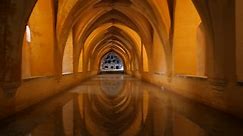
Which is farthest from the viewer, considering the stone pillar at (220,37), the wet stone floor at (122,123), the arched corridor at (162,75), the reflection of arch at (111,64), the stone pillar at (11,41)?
the reflection of arch at (111,64)

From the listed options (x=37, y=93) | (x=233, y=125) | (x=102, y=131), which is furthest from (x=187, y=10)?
(x=102, y=131)

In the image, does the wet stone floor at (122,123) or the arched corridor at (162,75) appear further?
the arched corridor at (162,75)

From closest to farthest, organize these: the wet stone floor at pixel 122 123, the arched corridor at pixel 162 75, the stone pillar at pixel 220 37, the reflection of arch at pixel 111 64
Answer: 1. the wet stone floor at pixel 122 123
2. the arched corridor at pixel 162 75
3. the stone pillar at pixel 220 37
4. the reflection of arch at pixel 111 64

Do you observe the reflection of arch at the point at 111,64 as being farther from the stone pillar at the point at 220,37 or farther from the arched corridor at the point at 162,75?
the stone pillar at the point at 220,37

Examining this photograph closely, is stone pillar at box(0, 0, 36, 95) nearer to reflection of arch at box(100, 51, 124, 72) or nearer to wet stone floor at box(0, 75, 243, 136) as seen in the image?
wet stone floor at box(0, 75, 243, 136)

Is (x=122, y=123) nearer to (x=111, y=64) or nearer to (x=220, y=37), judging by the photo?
(x=220, y=37)

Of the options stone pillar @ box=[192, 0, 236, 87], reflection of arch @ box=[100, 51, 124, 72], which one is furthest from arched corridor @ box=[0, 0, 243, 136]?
reflection of arch @ box=[100, 51, 124, 72]

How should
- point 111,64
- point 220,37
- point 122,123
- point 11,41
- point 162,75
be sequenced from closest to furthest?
point 122,123, point 11,41, point 220,37, point 162,75, point 111,64

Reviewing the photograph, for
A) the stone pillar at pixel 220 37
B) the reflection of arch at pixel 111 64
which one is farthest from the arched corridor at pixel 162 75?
the reflection of arch at pixel 111 64

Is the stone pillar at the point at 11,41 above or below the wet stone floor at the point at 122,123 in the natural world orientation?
above

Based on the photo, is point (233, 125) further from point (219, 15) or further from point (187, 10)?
point (187, 10)

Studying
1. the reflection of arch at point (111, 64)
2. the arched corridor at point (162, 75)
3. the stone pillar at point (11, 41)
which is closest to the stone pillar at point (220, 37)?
the arched corridor at point (162, 75)

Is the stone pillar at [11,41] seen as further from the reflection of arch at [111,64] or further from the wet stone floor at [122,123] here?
the reflection of arch at [111,64]

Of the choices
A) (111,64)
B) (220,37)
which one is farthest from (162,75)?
(111,64)
